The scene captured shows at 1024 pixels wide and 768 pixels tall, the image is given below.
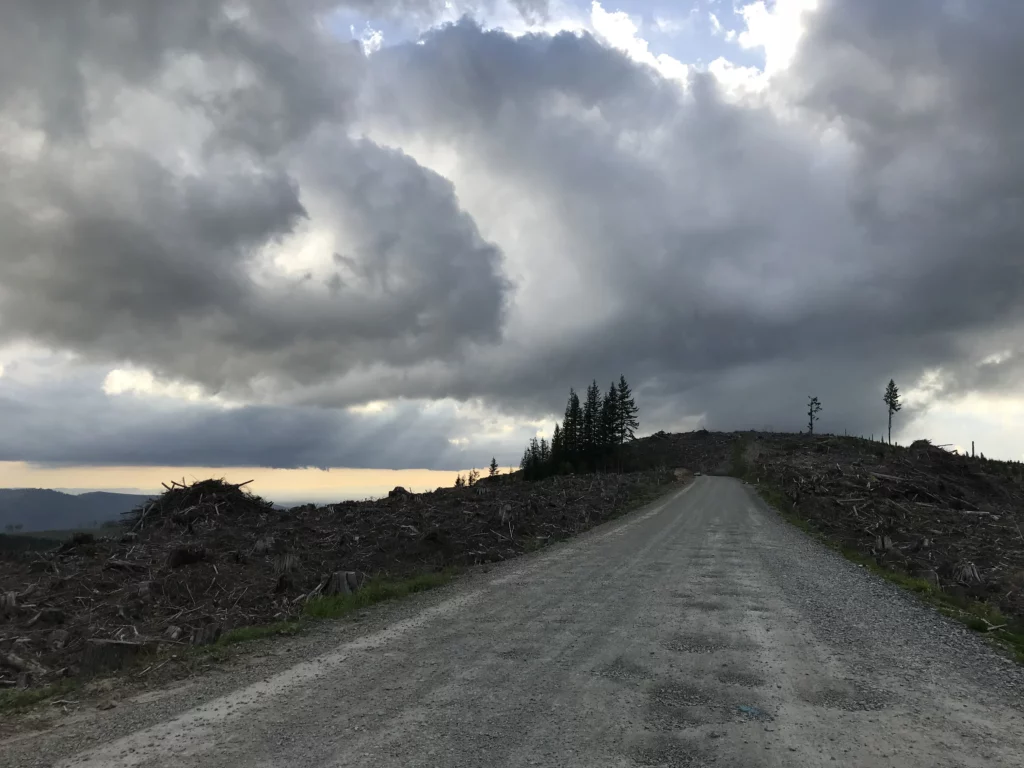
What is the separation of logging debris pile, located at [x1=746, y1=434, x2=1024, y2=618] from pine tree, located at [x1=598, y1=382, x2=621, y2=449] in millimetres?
49748

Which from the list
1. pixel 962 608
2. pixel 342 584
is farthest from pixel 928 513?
pixel 342 584

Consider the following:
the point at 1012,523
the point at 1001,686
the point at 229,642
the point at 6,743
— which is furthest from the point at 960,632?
the point at 1012,523

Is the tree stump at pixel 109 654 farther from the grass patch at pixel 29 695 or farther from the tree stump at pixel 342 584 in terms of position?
the tree stump at pixel 342 584

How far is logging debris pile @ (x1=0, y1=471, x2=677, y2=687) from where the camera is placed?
993 centimetres

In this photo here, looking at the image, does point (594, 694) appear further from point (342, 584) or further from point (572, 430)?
A: point (572, 430)

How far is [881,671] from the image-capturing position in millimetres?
8117

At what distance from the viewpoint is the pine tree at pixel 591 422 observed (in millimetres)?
111438

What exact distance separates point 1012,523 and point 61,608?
37.1 metres

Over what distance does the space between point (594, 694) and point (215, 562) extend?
11274mm

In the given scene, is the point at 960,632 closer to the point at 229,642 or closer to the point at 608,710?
the point at 608,710

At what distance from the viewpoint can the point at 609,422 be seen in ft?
374

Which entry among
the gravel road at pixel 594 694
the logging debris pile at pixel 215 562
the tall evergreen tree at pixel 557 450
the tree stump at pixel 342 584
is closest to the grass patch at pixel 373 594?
the tree stump at pixel 342 584

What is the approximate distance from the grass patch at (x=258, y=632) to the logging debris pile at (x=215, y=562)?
10.7 inches

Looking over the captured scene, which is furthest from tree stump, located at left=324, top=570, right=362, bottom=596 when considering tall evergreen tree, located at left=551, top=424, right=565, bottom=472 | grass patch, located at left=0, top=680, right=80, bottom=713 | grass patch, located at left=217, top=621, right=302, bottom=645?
tall evergreen tree, located at left=551, top=424, right=565, bottom=472
